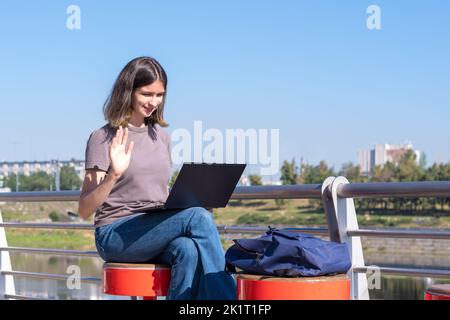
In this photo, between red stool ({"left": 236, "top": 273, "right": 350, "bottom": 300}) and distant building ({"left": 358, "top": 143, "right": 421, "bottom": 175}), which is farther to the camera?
distant building ({"left": 358, "top": 143, "right": 421, "bottom": 175})

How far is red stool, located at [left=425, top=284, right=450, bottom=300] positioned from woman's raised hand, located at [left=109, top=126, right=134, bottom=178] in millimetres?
1177

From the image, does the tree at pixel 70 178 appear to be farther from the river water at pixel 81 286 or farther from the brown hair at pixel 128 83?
the brown hair at pixel 128 83

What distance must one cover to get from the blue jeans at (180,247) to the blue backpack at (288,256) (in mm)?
166

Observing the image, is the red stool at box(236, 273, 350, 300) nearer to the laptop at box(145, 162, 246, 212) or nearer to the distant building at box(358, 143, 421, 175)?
the laptop at box(145, 162, 246, 212)

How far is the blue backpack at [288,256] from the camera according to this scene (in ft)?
9.25

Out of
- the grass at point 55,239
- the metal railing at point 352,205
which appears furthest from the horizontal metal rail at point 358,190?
the grass at point 55,239

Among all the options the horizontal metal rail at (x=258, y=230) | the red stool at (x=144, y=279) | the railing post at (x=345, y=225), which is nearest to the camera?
the red stool at (x=144, y=279)

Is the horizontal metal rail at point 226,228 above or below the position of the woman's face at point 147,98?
below

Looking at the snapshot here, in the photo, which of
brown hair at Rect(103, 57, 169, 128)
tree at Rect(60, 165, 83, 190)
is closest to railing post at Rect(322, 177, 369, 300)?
brown hair at Rect(103, 57, 169, 128)

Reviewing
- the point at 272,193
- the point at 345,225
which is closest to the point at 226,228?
the point at 272,193

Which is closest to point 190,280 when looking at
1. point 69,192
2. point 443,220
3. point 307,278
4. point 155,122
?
point 307,278

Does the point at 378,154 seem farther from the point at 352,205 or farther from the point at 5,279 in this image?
the point at 352,205

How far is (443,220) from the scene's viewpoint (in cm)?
7619

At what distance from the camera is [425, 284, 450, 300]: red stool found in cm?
247
